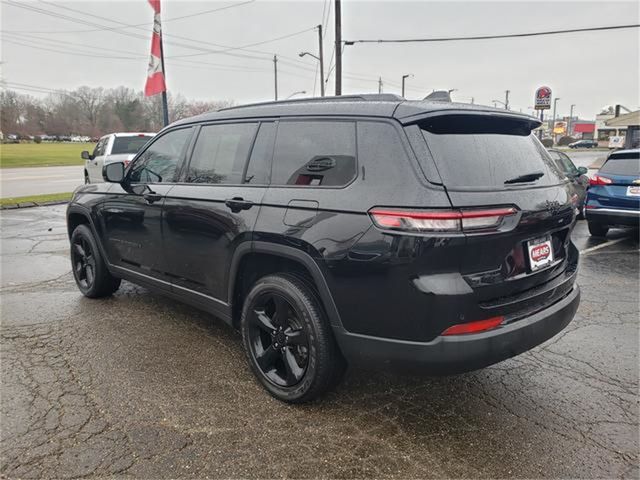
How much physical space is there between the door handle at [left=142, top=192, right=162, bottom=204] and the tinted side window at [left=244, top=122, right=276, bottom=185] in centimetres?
106

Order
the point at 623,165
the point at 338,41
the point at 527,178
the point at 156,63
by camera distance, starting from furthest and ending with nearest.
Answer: the point at 338,41 → the point at 156,63 → the point at 623,165 → the point at 527,178

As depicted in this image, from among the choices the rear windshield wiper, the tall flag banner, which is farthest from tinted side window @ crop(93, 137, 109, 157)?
the rear windshield wiper

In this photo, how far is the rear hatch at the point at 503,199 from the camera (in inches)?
92.6

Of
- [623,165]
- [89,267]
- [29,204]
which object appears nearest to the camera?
[89,267]

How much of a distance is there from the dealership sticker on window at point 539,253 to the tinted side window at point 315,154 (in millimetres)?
1083

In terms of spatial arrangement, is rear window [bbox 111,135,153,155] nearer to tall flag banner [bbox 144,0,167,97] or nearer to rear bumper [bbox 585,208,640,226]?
tall flag banner [bbox 144,0,167,97]

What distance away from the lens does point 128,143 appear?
13547 millimetres

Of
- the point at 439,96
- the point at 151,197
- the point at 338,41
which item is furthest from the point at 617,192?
the point at 338,41

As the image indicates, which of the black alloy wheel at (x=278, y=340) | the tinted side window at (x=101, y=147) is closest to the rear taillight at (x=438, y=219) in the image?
the black alloy wheel at (x=278, y=340)

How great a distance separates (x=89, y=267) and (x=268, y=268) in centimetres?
288

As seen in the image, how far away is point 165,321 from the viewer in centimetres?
434

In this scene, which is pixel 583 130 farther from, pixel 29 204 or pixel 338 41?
pixel 29 204

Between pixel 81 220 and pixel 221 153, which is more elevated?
pixel 221 153

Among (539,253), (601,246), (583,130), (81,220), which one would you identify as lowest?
(601,246)
